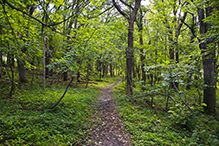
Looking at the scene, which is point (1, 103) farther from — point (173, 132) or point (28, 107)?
point (173, 132)

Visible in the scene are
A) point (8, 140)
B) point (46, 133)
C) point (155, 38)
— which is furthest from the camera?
point (155, 38)

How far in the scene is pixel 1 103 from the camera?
15.8ft

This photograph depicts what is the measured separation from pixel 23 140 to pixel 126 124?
12.0ft

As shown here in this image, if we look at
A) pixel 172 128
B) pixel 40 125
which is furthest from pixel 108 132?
pixel 172 128

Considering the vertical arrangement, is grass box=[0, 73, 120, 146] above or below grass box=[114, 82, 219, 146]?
above

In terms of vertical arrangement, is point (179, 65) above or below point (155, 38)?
below

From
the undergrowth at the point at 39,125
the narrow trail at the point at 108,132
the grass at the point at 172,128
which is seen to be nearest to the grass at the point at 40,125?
the undergrowth at the point at 39,125

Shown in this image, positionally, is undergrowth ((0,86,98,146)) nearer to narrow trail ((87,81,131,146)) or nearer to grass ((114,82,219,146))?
narrow trail ((87,81,131,146))

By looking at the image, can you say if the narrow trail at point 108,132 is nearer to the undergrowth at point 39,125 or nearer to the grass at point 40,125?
the grass at point 40,125

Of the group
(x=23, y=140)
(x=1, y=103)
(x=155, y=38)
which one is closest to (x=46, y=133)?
(x=23, y=140)

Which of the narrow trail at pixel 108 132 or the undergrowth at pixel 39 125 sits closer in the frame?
the undergrowth at pixel 39 125

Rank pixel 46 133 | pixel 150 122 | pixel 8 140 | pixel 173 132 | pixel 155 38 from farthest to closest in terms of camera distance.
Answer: pixel 155 38 → pixel 150 122 → pixel 173 132 → pixel 46 133 → pixel 8 140

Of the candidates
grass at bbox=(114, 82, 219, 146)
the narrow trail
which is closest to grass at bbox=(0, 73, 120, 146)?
the narrow trail

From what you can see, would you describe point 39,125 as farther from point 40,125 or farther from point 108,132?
point 108,132
